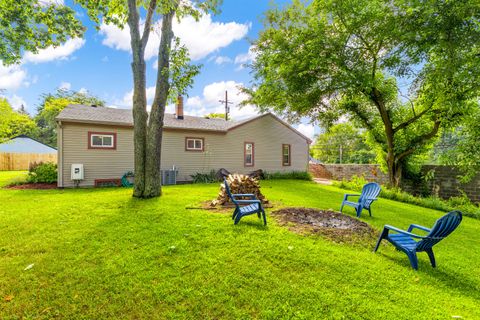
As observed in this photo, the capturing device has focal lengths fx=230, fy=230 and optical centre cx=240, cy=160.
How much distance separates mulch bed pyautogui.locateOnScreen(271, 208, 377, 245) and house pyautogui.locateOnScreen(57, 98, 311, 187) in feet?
28.1

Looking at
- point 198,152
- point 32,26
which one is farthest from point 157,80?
point 198,152

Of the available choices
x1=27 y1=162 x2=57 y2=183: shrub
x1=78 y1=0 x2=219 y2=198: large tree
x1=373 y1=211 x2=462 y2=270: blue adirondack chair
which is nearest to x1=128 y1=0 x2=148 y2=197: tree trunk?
x1=78 y1=0 x2=219 y2=198: large tree

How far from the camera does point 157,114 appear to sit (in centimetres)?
766

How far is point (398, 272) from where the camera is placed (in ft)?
10.6

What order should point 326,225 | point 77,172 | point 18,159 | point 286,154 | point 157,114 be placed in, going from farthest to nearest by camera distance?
point 18,159 < point 286,154 < point 77,172 < point 157,114 < point 326,225

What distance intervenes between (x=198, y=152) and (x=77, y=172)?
237 inches

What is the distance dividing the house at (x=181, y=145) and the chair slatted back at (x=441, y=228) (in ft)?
37.7

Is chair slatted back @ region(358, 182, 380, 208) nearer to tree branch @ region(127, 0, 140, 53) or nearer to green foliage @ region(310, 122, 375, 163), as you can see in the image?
tree branch @ region(127, 0, 140, 53)

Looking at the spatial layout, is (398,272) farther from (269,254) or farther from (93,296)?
(93,296)

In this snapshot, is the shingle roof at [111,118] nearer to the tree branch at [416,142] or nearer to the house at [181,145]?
the house at [181,145]

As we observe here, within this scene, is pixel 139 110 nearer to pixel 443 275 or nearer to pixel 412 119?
pixel 443 275

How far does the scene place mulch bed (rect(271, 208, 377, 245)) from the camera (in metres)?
4.47

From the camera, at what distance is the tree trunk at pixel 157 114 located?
755 centimetres

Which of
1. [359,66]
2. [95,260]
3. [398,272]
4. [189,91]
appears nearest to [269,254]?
[398,272]
